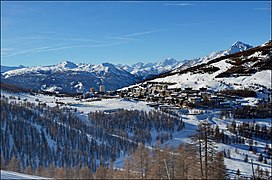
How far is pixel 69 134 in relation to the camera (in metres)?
35.2

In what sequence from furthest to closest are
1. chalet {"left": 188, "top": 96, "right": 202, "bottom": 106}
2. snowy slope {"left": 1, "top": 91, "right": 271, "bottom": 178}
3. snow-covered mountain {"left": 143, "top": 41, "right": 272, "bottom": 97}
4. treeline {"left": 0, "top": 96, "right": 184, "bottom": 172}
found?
1. snow-covered mountain {"left": 143, "top": 41, "right": 272, "bottom": 97}
2. chalet {"left": 188, "top": 96, "right": 202, "bottom": 106}
3. snowy slope {"left": 1, "top": 91, "right": 271, "bottom": 178}
4. treeline {"left": 0, "top": 96, "right": 184, "bottom": 172}

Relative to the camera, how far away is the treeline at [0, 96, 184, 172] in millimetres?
20078

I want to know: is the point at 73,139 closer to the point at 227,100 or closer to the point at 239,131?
the point at 239,131

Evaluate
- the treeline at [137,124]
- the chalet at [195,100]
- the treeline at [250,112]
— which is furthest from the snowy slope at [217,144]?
the chalet at [195,100]

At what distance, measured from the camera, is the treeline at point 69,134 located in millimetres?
20078

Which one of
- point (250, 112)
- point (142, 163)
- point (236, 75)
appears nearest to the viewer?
point (142, 163)

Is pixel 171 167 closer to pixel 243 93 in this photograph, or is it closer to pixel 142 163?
pixel 142 163

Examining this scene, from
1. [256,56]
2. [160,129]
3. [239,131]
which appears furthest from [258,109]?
[256,56]

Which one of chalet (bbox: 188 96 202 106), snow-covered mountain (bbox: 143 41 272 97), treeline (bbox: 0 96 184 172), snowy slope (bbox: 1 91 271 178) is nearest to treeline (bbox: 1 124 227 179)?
treeline (bbox: 0 96 184 172)

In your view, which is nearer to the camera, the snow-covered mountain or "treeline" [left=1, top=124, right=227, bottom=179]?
"treeline" [left=1, top=124, right=227, bottom=179]

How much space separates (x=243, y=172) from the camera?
39.0 meters

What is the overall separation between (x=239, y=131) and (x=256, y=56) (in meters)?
91.9

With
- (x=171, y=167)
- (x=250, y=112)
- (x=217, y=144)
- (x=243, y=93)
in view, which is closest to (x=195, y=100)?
(x=250, y=112)

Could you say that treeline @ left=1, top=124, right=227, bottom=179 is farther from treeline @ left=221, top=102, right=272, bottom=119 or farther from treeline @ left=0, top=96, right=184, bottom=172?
treeline @ left=221, top=102, right=272, bottom=119
